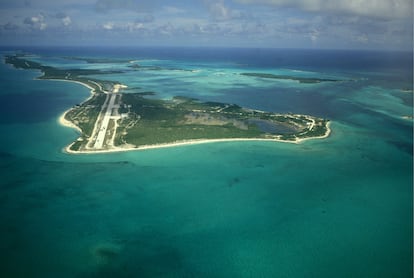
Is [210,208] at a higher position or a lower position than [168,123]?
lower

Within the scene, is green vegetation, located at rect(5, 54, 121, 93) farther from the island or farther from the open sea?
the open sea

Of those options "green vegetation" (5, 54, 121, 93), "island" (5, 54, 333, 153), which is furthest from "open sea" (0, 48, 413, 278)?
"green vegetation" (5, 54, 121, 93)

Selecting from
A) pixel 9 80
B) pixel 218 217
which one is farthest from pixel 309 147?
pixel 9 80

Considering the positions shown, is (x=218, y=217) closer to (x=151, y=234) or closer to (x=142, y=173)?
(x=151, y=234)

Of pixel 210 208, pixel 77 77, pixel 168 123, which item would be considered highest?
pixel 77 77

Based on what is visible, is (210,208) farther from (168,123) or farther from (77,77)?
(77,77)

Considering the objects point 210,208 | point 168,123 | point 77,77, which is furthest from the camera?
point 77,77

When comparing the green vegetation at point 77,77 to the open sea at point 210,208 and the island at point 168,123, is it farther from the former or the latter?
the open sea at point 210,208

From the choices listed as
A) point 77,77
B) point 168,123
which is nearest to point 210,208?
point 168,123
